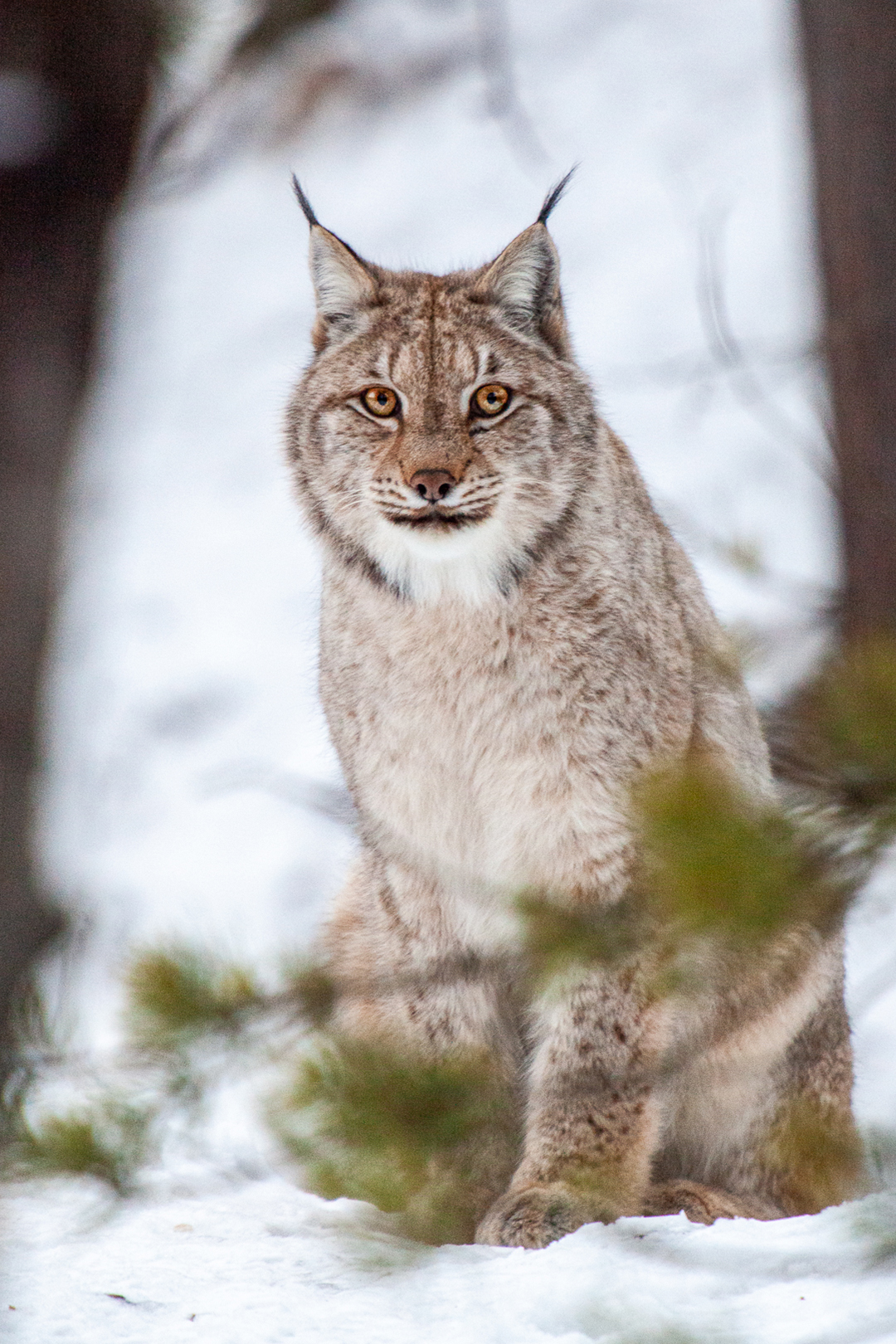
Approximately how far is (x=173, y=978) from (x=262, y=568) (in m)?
10.1

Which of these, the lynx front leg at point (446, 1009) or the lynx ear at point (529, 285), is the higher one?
the lynx ear at point (529, 285)

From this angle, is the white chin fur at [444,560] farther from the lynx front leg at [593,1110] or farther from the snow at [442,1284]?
the snow at [442,1284]

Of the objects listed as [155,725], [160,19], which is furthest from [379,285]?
[155,725]

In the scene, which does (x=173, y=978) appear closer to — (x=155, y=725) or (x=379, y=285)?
(x=379, y=285)

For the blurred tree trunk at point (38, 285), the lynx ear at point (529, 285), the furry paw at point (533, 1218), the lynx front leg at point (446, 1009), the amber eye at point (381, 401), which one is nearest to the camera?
the blurred tree trunk at point (38, 285)

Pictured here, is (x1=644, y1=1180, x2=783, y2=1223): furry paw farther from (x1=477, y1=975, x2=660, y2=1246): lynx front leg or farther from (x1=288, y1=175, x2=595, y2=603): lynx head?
(x1=288, y1=175, x2=595, y2=603): lynx head

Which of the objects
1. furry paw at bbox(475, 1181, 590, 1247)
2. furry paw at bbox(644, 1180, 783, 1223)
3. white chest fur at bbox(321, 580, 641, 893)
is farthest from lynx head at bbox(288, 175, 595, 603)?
furry paw at bbox(644, 1180, 783, 1223)

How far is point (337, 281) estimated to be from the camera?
183 inches

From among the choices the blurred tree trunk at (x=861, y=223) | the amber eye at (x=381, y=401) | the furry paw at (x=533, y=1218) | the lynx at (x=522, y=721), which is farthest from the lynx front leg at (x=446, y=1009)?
the blurred tree trunk at (x=861, y=223)

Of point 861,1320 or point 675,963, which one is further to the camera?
point 861,1320

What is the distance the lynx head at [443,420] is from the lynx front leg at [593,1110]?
1.16 metres

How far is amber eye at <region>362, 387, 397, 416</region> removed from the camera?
14.2 ft

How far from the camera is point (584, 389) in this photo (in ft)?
15.0

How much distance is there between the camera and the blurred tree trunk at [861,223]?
19.8ft
